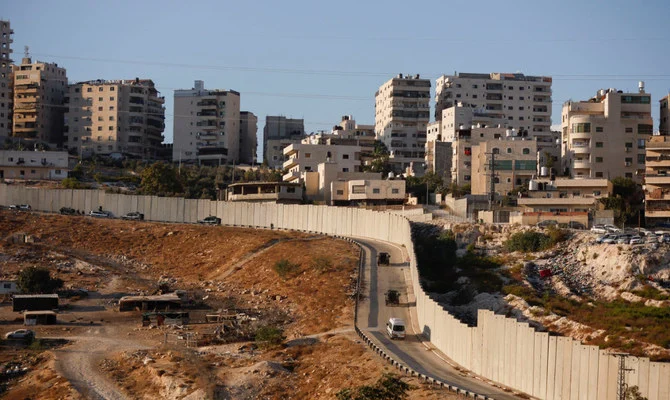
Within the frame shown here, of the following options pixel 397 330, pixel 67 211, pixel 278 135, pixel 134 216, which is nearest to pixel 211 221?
pixel 134 216

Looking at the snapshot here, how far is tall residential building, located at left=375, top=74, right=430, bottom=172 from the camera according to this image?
550ft

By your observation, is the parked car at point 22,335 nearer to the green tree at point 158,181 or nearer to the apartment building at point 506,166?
the green tree at point 158,181

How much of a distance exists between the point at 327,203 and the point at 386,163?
80.1ft

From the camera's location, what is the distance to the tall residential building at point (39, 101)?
17325 cm

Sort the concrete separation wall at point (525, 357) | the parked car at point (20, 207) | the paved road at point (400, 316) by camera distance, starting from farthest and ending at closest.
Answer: the parked car at point (20, 207) → the paved road at point (400, 316) → the concrete separation wall at point (525, 357)

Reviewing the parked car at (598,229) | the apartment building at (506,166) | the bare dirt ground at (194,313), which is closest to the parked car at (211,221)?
the bare dirt ground at (194,313)

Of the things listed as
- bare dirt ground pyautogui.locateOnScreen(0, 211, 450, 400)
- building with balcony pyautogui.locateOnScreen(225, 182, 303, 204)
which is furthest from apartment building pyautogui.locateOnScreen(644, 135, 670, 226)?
building with balcony pyautogui.locateOnScreen(225, 182, 303, 204)

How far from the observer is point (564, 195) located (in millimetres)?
110562

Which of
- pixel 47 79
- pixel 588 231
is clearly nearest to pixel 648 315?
pixel 588 231

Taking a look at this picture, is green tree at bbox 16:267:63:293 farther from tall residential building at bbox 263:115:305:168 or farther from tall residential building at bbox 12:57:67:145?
tall residential building at bbox 12:57:67:145

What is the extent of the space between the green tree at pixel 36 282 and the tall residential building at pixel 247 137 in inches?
3632

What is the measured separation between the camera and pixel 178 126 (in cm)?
17238

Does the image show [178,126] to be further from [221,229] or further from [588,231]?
[588,231]

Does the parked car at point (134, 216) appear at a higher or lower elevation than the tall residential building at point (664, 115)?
lower
